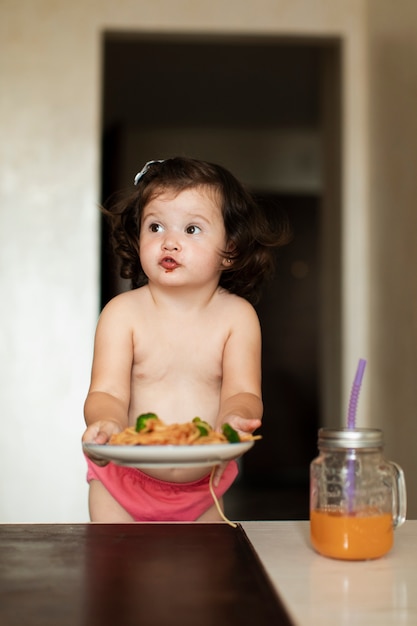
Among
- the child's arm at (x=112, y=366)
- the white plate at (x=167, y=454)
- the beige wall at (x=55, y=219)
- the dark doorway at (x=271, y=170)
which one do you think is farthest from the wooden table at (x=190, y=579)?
the dark doorway at (x=271, y=170)

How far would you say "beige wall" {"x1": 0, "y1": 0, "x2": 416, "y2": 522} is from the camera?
9.99 feet

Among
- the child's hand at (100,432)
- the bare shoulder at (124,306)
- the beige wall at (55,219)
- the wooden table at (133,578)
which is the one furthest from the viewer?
the beige wall at (55,219)

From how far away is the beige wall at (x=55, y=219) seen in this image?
Result: 304 centimetres

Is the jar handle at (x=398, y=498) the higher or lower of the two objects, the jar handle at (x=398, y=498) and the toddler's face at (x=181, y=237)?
the lower

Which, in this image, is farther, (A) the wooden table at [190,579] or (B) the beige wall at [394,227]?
(B) the beige wall at [394,227]

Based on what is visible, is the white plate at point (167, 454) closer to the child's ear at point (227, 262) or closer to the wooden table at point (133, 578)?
the wooden table at point (133, 578)

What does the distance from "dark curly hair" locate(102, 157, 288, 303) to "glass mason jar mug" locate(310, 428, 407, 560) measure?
1.84 ft

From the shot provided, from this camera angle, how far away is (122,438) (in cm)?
100

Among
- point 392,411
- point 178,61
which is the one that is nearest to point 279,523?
point 392,411

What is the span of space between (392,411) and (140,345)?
5.38 feet

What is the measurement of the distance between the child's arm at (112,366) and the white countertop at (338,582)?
0.35 metres

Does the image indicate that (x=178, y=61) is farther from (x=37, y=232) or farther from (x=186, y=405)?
(x=186, y=405)

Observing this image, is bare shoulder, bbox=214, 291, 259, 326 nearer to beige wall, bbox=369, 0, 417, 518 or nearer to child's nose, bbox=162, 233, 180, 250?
child's nose, bbox=162, 233, 180, 250

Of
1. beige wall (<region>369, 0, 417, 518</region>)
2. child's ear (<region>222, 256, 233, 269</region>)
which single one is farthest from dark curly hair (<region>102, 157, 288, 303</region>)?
beige wall (<region>369, 0, 417, 518</region>)
